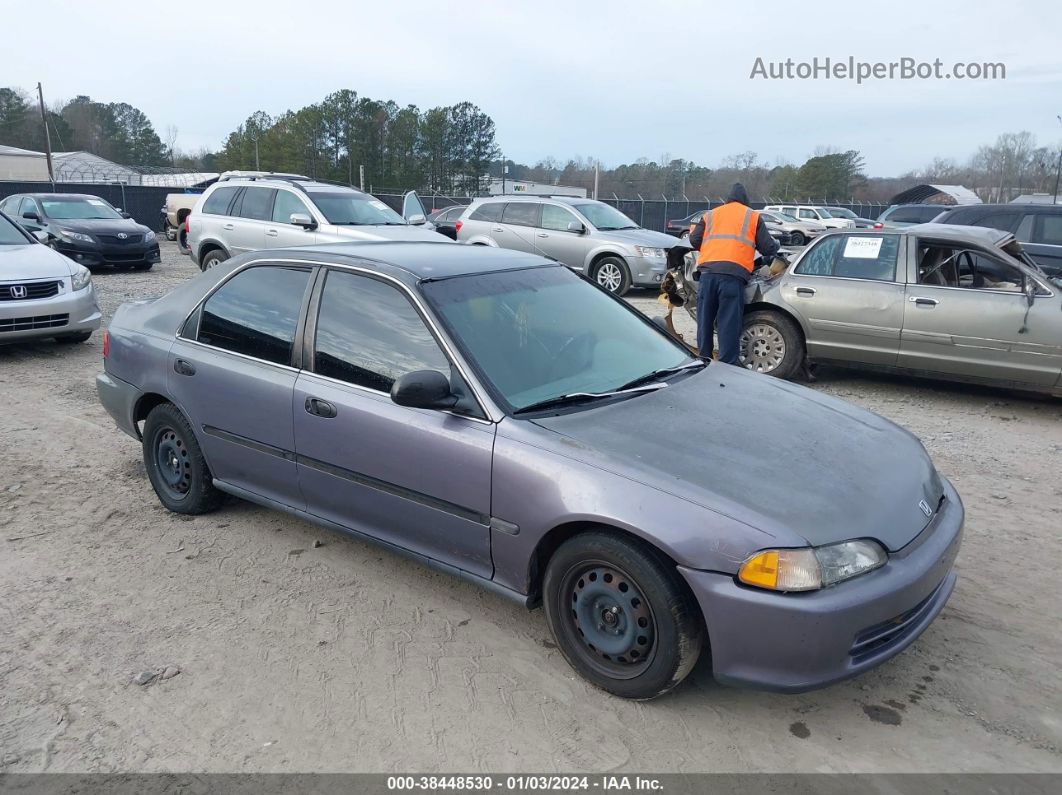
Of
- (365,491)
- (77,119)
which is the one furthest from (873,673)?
(77,119)

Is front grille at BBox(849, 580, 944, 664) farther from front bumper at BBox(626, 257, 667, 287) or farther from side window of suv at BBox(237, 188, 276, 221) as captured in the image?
side window of suv at BBox(237, 188, 276, 221)

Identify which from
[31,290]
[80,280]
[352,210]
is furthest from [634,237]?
[31,290]

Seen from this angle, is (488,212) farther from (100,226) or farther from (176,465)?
(176,465)

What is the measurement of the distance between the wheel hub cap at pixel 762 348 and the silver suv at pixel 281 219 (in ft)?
17.3

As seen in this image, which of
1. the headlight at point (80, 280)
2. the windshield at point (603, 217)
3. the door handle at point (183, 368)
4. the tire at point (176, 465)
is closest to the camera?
the door handle at point (183, 368)

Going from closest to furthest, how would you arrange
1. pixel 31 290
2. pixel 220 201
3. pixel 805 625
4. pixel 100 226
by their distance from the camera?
pixel 805 625 → pixel 31 290 → pixel 220 201 → pixel 100 226

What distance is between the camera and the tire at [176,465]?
14.7 ft

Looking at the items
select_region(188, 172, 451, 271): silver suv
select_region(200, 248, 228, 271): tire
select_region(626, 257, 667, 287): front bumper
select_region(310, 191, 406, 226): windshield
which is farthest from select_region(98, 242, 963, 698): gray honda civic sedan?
select_region(626, 257, 667, 287): front bumper

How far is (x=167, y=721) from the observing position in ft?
9.64

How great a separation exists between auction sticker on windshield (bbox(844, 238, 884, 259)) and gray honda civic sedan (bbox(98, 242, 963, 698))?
4166 millimetres

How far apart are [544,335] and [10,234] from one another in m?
8.27

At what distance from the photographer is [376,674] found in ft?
10.6

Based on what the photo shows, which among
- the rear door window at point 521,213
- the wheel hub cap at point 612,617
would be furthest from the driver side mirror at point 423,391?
the rear door window at point 521,213

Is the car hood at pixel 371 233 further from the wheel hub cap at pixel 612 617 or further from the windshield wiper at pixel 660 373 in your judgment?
the wheel hub cap at pixel 612 617
